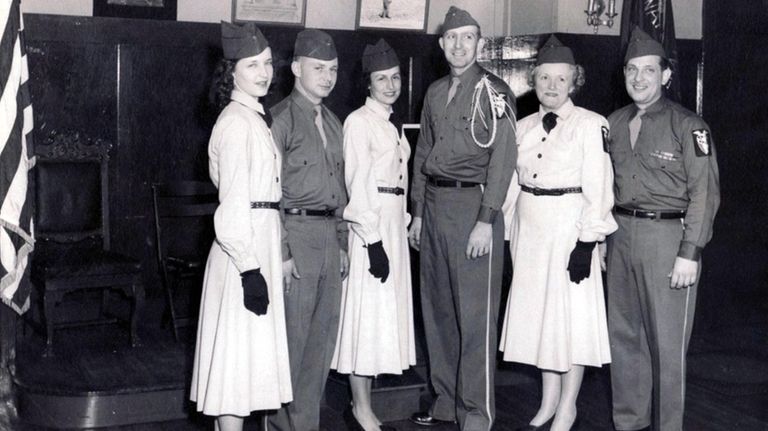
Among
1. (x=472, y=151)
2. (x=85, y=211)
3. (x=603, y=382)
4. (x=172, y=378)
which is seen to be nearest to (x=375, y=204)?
(x=472, y=151)

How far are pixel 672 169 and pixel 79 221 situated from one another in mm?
3467

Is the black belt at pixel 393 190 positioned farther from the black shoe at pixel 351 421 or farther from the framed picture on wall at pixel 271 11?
the framed picture on wall at pixel 271 11

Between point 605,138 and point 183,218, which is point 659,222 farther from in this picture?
point 183,218

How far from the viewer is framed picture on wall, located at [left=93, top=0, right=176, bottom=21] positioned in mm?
6105

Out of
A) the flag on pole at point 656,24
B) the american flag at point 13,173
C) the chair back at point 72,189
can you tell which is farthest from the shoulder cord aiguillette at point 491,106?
the chair back at point 72,189

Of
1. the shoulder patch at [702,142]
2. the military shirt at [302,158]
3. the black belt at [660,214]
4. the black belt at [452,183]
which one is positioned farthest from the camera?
the black belt at [452,183]

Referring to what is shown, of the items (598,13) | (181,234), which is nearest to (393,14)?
(598,13)

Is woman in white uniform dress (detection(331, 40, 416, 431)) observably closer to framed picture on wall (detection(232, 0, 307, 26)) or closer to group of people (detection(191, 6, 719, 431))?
group of people (detection(191, 6, 719, 431))

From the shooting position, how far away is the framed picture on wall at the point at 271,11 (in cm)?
648

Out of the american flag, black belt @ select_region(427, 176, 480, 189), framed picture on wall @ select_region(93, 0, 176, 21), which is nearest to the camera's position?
the american flag

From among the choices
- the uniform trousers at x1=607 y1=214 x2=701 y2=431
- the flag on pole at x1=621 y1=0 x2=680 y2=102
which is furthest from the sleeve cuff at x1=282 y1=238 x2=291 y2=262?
the flag on pole at x1=621 y1=0 x2=680 y2=102

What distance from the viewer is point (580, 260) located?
3.99 meters

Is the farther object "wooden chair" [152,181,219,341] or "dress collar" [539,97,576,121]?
"wooden chair" [152,181,219,341]

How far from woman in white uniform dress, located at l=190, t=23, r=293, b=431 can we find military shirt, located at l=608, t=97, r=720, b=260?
152cm
